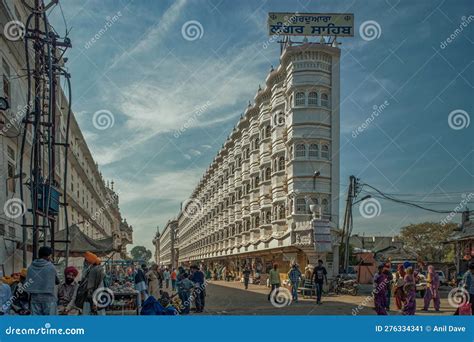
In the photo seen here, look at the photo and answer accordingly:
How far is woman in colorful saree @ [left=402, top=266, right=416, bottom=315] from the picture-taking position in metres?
13.9

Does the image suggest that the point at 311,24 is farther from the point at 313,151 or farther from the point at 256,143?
the point at 256,143

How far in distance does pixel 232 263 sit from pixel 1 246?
134 feet

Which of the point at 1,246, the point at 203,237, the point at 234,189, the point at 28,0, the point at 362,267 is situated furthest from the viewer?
the point at 203,237

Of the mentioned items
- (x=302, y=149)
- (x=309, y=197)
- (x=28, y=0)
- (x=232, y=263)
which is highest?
(x=28, y=0)

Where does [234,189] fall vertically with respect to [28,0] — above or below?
below

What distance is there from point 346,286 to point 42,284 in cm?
1940

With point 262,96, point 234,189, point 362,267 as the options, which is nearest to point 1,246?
point 362,267

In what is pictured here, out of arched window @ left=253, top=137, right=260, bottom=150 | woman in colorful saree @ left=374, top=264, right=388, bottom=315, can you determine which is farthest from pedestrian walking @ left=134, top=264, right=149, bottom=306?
arched window @ left=253, top=137, right=260, bottom=150
